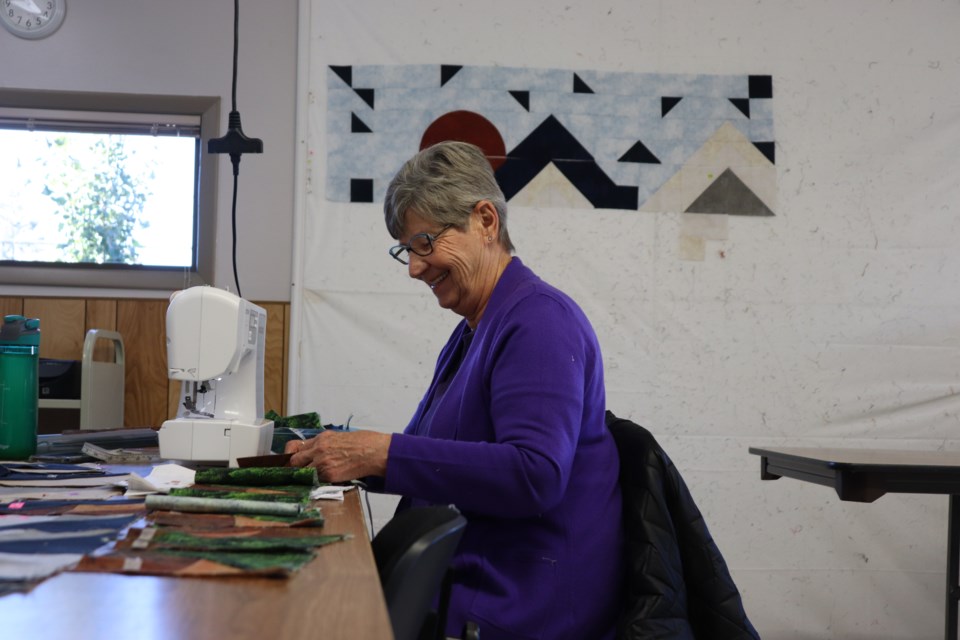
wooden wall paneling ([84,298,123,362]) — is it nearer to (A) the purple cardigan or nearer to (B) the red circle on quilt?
(B) the red circle on quilt

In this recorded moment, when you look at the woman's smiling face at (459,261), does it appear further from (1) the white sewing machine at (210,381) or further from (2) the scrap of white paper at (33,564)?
(2) the scrap of white paper at (33,564)

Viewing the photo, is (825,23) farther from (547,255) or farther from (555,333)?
(555,333)

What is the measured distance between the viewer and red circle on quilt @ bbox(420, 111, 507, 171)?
11.8 feet

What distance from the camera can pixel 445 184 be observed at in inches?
65.6

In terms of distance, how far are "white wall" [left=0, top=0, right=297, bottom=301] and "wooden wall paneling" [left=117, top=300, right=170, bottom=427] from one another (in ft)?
0.34

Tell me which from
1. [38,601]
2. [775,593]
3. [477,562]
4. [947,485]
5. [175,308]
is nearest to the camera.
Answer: [38,601]

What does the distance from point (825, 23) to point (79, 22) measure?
2849 millimetres

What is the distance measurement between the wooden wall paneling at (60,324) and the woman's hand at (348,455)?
2412 mm

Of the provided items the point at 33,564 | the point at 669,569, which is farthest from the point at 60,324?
the point at 33,564

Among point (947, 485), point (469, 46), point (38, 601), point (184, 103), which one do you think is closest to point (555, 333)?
point (38, 601)

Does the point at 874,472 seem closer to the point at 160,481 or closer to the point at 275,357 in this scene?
the point at 160,481

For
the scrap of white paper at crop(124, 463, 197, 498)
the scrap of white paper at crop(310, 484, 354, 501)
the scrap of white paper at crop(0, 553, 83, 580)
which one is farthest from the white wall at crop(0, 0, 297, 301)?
the scrap of white paper at crop(0, 553, 83, 580)

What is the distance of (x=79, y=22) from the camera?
361 centimetres

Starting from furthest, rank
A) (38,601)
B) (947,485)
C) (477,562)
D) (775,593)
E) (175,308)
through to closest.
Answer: (775,593) < (947,485) < (175,308) < (477,562) < (38,601)
